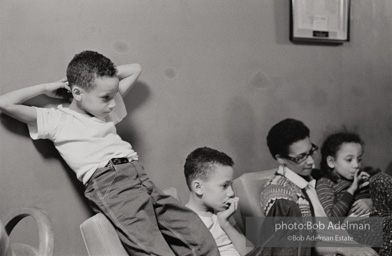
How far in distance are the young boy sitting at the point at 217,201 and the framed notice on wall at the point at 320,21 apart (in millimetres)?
1105

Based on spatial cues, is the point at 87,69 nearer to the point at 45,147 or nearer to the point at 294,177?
the point at 45,147

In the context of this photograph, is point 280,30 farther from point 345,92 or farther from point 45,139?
point 45,139

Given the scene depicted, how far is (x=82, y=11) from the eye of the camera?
6.96 feet

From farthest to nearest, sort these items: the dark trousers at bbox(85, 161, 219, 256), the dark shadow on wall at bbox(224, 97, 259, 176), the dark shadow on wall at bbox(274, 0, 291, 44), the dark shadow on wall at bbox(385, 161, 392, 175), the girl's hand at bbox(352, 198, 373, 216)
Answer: the dark shadow on wall at bbox(385, 161, 392, 175) → the dark shadow on wall at bbox(274, 0, 291, 44) → the dark shadow on wall at bbox(224, 97, 259, 176) → the girl's hand at bbox(352, 198, 373, 216) → the dark trousers at bbox(85, 161, 219, 256)

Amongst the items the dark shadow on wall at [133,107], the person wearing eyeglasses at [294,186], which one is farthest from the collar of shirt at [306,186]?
the dark shadow on wall at [133,107]

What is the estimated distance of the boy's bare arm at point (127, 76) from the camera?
2149 mm

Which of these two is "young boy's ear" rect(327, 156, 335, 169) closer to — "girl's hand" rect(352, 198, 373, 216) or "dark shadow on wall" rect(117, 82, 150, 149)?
"girl's hand" rect(352, 198, 373, 216)

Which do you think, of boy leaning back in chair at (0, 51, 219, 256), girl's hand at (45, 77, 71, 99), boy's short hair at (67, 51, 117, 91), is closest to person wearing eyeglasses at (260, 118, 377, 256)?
boy leaning back in chair at (0, 51, 219, 256)

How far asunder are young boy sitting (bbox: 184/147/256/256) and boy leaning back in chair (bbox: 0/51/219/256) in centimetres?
15

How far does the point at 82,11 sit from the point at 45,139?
59 centimetres

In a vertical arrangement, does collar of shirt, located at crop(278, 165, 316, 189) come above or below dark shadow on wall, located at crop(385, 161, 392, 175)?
above

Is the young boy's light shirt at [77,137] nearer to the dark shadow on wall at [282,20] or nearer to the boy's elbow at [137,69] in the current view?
the boy's elbow at [137,69]

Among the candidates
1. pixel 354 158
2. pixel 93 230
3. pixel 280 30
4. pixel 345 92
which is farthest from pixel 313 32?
pixel 93 230

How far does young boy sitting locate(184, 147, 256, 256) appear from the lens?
2080 millimetres
